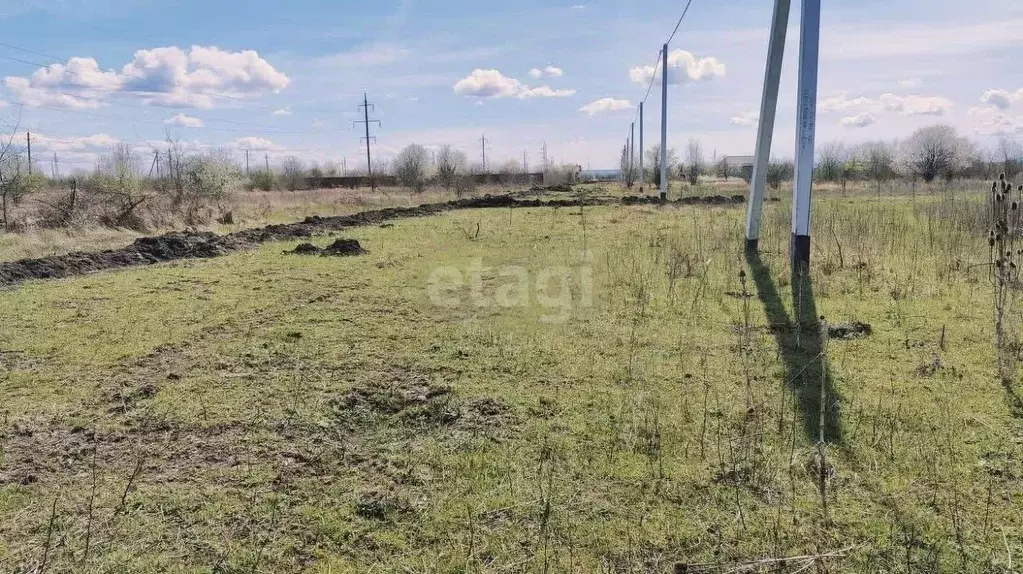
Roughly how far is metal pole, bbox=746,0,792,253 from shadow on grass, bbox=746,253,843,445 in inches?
76.1

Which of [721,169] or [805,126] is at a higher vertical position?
[721,169]

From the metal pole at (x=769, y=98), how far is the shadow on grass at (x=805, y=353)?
1.93 m

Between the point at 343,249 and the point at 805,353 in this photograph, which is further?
the point at 343,249

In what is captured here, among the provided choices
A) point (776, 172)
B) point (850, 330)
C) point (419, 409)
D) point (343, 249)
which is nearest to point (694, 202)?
point (343, 249)

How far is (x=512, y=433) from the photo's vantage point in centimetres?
368

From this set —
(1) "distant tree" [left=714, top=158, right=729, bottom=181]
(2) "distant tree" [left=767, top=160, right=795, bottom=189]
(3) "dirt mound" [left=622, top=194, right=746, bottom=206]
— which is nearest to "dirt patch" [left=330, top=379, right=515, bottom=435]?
(3) "dirt mound" [left=622, top=194, right=746, bottom=206]

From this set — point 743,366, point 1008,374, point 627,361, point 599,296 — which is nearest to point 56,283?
point 599,296

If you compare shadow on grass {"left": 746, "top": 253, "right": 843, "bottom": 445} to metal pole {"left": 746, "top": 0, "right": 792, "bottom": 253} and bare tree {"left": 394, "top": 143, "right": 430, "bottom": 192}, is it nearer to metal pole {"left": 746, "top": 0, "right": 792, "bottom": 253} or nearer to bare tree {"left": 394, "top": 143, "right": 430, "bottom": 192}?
metal pole {"left": 746, "top": 0, "right": 792, "bottom": 253}

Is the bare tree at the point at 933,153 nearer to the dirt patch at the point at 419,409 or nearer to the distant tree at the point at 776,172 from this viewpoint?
the distant tree at the point at 776,172

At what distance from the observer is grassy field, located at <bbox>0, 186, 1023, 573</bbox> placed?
8.52ft

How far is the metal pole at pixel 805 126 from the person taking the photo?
26.7 feet

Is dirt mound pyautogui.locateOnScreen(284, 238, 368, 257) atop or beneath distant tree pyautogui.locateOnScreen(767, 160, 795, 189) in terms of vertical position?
beneath

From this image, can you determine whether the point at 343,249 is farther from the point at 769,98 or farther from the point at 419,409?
the point at 419,409

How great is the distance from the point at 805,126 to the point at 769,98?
145cm
